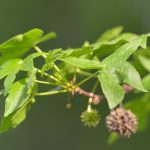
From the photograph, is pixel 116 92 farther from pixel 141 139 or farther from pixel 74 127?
pixel 74 127

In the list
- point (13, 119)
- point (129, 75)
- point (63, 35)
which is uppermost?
point (129, 75)

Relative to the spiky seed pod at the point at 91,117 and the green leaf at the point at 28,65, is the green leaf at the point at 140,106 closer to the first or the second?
the spiky seed pod at the point at 91,117

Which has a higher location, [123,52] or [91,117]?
[123,52]

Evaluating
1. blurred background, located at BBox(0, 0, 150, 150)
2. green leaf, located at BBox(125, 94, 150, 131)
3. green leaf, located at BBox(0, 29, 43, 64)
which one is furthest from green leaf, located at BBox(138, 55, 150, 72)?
blurred background, located at BBox(0, 0, 150, 150)

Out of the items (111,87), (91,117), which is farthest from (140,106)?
(111,87)

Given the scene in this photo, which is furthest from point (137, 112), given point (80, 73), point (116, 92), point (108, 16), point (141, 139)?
point (108, 16)

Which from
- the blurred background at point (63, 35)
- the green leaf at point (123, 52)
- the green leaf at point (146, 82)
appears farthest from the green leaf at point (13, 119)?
the blurred background at point (63, 35)

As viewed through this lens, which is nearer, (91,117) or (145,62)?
(91,117)

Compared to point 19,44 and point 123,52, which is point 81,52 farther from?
point 19,44
